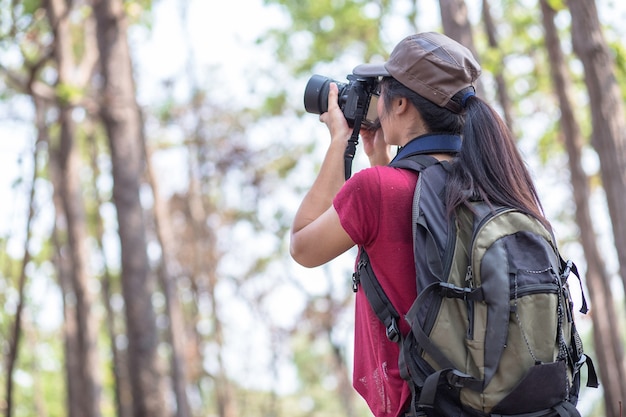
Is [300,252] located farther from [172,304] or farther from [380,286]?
[172,304]

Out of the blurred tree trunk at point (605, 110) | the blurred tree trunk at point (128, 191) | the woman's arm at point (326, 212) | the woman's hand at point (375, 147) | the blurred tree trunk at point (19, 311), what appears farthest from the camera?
the blurred tree trunk at point (128, 191)

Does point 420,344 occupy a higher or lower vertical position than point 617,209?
lower

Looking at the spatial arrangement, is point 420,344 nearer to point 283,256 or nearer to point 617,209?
point 617,209

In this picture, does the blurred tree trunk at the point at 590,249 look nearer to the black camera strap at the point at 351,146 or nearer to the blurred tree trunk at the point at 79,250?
the blurred tree trunk at the point at 79,250

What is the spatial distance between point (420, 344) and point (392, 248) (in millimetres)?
299

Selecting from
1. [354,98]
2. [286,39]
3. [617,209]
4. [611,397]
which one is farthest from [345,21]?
[354,98]

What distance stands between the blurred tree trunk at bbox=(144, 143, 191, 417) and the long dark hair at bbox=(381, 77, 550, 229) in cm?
1397

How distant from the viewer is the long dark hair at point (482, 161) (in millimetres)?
2385

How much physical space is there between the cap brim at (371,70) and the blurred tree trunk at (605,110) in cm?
431

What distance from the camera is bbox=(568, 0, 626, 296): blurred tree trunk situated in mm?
6480

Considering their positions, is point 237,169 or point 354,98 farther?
point 237,169

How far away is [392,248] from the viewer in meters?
2.42

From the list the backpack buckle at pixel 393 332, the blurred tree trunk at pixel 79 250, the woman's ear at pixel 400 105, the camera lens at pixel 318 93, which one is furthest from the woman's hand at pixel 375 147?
the blurred tree trunk at pixel 79 250

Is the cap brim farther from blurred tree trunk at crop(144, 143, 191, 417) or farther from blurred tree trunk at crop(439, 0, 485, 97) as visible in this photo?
blurred tree trunk at crop(144, 143, 191, 417)
